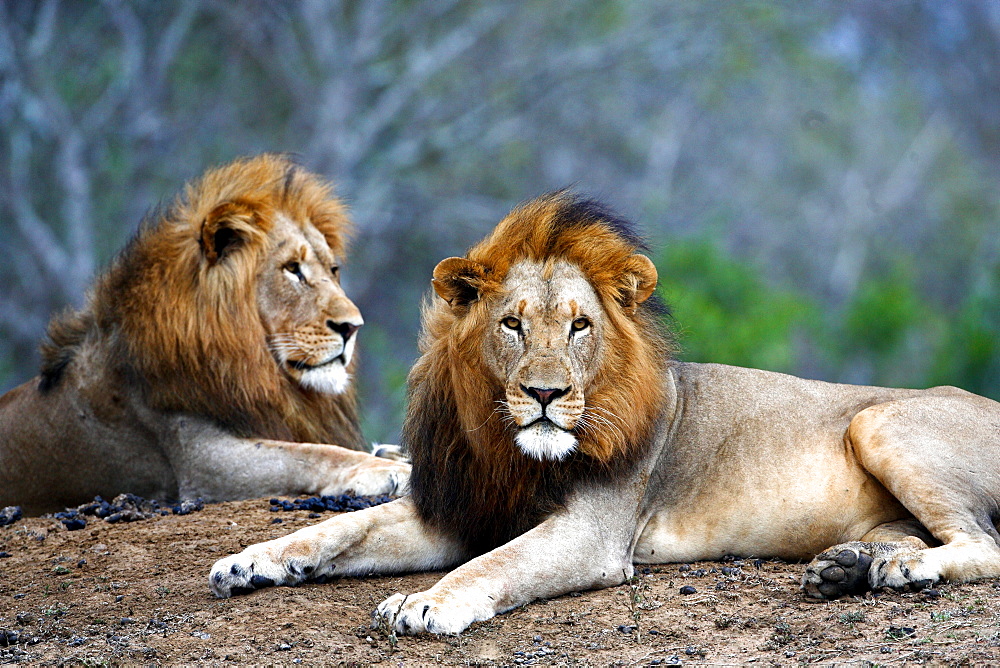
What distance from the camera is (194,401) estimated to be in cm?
578

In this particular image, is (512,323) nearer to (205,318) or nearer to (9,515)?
(205,318)

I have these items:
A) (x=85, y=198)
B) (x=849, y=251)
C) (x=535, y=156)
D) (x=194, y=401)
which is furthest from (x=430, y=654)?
(x=849, y=251)

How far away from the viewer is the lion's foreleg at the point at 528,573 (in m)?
3.75

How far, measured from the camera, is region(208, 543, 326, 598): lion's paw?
4.09m

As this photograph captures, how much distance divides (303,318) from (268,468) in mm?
767

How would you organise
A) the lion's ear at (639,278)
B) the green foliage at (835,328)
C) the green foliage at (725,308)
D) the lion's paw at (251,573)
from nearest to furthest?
the lion's paw at (251,573)
the lion's ear at (639,278)
the green foliage at (725,308)
the green foliage at (835,328)

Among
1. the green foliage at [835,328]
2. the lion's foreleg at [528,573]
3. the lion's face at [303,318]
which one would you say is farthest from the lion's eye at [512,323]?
the green foliage at [835,328]

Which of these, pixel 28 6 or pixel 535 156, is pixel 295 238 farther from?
pixel 535 156

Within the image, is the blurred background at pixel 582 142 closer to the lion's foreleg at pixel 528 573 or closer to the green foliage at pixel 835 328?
the green foliage at pixel 835 328

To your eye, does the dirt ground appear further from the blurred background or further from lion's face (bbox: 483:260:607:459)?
the blurred background

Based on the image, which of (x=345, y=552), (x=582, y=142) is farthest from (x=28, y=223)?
(x=345, y=552)

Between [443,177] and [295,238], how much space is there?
42.0 ft

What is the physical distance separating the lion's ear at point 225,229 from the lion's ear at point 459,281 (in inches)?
72.7

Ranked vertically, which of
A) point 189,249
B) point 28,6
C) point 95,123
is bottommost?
point 189,249
